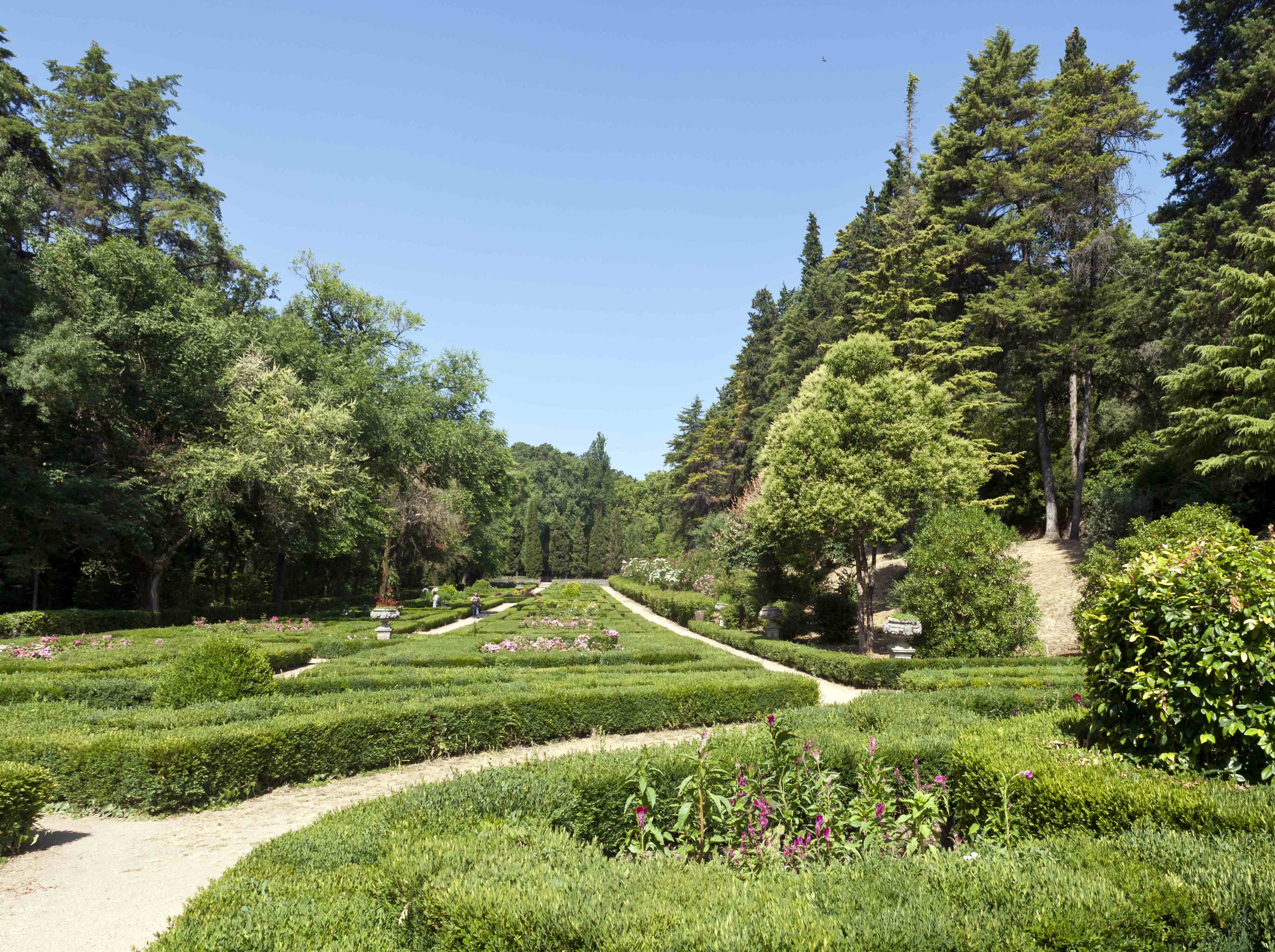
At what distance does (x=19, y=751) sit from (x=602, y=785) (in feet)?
20.0

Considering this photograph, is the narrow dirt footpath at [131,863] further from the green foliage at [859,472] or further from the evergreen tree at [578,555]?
the evergreen tree at [578,555]

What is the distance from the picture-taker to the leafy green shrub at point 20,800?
16.9 ft

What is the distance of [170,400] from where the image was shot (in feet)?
71.4

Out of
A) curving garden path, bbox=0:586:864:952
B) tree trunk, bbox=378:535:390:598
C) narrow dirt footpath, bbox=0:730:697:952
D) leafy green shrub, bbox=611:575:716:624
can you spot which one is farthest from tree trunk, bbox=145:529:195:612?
narrow dirt footpath, bbox=0:730:697:952

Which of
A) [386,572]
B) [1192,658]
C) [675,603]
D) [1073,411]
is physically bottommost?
[675,603]

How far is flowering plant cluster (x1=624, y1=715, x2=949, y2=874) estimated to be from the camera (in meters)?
4.08

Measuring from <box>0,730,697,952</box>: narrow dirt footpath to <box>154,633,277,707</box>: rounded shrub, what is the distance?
7.77 ft

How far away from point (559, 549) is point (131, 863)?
71822 millimetres

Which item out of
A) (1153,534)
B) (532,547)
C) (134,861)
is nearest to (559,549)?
(532,547)

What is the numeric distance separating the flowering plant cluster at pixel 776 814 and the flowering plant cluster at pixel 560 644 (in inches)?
370

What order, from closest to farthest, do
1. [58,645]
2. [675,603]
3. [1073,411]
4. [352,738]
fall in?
[352,738] → [58,645] → [1073,411] → [675,603]

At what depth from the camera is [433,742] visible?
330 inches

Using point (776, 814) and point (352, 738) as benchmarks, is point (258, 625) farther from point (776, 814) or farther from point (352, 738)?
point (776, 814)

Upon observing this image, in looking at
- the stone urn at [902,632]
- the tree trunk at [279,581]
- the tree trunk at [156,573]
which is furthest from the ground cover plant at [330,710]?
the tree trunk at [279,581]
